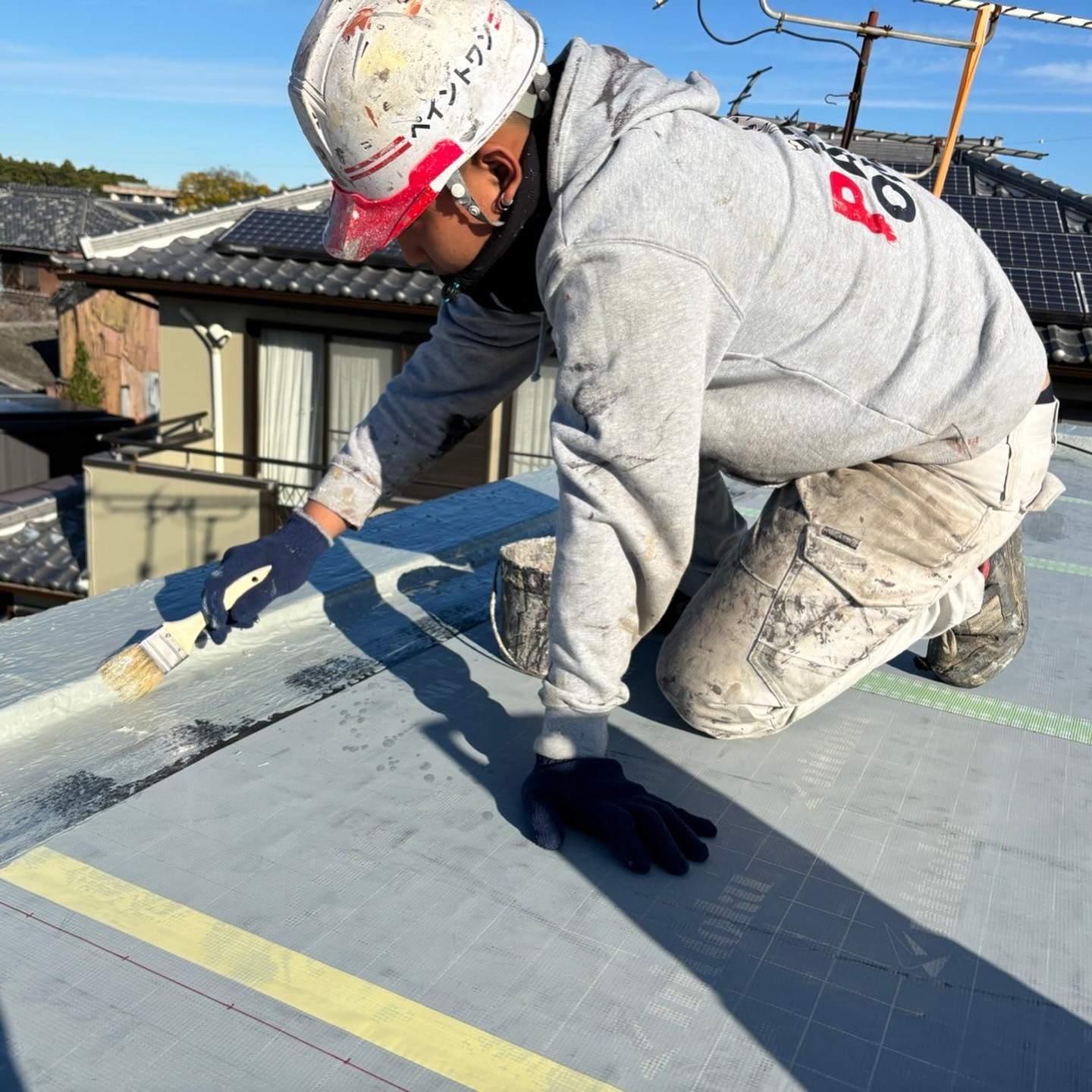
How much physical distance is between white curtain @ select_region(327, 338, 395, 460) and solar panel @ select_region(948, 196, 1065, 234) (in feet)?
16.2

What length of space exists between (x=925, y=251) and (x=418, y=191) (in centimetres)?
85

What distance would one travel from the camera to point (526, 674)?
200 cm

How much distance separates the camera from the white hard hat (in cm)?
131

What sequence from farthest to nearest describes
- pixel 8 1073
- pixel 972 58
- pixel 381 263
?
pixel 381 263
pixel 972 58
pixel 8 1073

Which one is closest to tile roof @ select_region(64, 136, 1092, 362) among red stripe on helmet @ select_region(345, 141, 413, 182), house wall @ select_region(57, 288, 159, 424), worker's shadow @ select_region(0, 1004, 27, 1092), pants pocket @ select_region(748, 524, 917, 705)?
pants pocket @ select_region(748, 524, 917, 705)

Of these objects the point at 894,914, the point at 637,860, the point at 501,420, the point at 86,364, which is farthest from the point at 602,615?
the point at 86,364

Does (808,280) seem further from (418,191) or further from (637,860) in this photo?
(637,860)

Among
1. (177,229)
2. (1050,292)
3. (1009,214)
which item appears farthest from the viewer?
(177,229)

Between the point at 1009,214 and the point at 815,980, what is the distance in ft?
30.0

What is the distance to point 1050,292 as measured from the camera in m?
6.59

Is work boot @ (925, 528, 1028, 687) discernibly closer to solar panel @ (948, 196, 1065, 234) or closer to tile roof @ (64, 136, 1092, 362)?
tile roof @ (64, 136, 1092, 362)

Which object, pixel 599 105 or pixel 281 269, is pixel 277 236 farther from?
pixel 599 105

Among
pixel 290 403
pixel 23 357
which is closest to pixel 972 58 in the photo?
pixel 290 403

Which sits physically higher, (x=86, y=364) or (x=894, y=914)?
(x=894, y=914)
